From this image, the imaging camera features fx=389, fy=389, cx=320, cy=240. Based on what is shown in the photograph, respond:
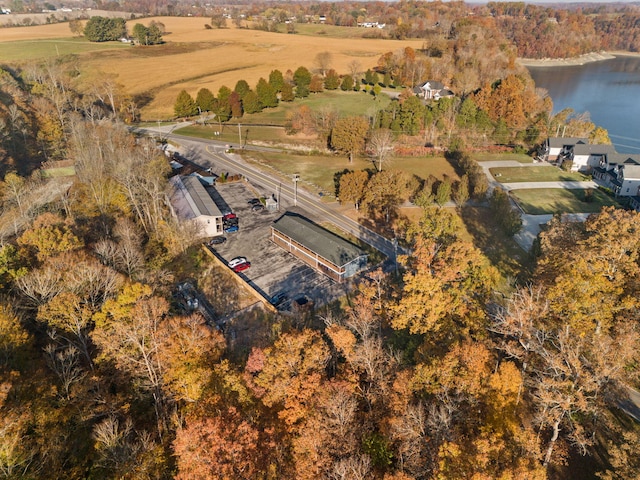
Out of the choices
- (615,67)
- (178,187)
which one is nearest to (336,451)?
(178,187)

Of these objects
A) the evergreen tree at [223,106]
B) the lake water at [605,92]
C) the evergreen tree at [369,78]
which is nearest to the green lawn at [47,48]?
the evergreen tree at [223,106]

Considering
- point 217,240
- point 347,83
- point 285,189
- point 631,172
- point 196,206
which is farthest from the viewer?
point 347,83

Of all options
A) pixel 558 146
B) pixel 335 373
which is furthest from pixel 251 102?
pixel 335 373

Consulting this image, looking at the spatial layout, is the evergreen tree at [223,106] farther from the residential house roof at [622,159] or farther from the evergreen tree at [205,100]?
the residential house roof at [622,159]

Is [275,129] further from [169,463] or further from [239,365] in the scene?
[169,463]

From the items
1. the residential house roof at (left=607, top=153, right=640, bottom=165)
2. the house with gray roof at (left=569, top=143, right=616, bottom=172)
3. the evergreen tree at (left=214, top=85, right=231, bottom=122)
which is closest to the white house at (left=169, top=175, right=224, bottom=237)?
the evergreen tree at (left=214, top=85, right=231, bottom=122)

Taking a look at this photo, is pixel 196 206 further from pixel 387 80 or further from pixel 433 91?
pixel 387 80
